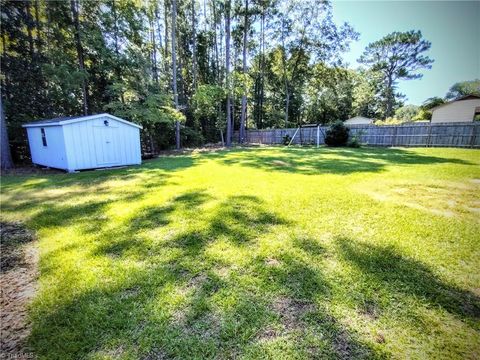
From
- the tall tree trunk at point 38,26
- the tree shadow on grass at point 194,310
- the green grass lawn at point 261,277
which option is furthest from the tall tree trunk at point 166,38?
the tree shadow on grass at point 194,310

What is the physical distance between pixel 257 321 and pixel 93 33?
17155 mm

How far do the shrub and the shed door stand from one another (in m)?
12.7

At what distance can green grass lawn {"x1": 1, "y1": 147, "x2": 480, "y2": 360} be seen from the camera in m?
1.59

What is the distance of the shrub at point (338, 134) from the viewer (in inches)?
612

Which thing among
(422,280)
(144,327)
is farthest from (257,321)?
(422,280)

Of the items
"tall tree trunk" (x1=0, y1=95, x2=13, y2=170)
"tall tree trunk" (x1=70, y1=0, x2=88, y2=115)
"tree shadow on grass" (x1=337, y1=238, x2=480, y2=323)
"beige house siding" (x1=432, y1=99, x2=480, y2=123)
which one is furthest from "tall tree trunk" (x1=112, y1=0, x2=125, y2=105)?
"beige house siding" (x1=432, y1=99, x2=480, y2=123)

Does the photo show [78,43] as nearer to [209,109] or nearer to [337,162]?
[209,109]

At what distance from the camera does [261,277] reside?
7.34ft

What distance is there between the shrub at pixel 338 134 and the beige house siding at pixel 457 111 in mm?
13649

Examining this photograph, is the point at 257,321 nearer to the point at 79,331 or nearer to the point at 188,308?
the point at 188,308

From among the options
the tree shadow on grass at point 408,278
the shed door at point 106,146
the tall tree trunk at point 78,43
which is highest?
the tall tree trunk at point 78,43

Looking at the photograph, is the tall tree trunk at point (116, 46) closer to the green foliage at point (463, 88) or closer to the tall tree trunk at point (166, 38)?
the tall tree trunk at point (166, 38)

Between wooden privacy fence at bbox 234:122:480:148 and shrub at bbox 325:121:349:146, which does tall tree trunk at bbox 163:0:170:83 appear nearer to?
wooden privacy fence at bbox 234:122:480:148

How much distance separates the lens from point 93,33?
531 inches
